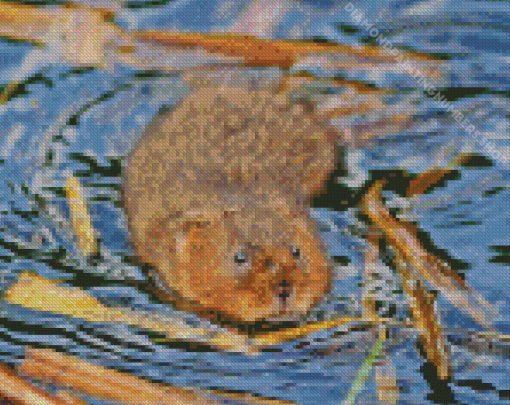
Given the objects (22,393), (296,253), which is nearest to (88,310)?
(22,393)

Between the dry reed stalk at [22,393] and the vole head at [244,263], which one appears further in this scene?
the vole head at [244,263]

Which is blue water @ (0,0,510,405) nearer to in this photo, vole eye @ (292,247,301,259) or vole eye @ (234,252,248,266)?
vole eye @ (292,247,301,259)

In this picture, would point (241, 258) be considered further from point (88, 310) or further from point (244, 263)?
point (88, 310)

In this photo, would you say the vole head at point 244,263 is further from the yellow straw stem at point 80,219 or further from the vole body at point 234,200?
the yellow straw stem at point 80,219

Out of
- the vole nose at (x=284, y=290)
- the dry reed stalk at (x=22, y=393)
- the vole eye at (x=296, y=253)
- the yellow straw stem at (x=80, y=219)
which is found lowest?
the dry reed stalk at (x=22, y=393)

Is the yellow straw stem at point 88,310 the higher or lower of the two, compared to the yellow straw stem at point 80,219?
lower

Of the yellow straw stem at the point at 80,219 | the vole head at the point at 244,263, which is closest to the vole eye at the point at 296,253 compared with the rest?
the vole head at the point at 244,263

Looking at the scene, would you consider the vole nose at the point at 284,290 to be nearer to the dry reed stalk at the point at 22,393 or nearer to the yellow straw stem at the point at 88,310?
the yellow straw stem at the point at 88,310

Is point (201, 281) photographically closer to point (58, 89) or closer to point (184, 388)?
point (184, 388)
